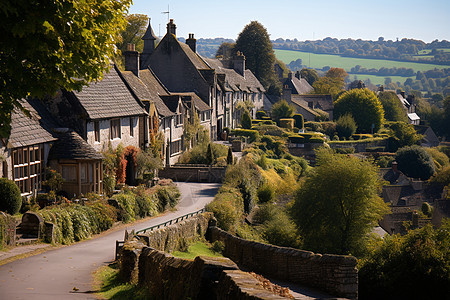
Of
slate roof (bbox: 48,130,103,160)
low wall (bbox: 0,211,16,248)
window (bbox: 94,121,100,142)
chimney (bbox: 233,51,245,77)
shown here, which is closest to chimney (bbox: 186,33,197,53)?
chimney (bbox: 233,51,245,77)

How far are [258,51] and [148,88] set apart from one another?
221 ft

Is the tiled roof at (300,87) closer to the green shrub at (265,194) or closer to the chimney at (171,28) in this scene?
the chimney at (171,28)

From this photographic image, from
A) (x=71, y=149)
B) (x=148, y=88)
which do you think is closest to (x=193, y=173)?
(x=148, y=88)

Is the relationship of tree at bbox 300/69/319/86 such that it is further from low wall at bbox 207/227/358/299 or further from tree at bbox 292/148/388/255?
low wall at bbox 207/227/358/299

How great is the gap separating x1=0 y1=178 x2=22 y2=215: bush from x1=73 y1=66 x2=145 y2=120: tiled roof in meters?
7.60

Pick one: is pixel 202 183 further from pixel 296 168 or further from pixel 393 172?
pixel 393 172

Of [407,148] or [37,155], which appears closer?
[37,155]

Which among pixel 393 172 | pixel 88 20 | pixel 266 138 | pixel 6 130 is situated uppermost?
pixel 88 20

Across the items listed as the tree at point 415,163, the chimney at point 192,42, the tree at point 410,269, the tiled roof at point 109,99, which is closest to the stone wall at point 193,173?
the tiled roof at point 109,99

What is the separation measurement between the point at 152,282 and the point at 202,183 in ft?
99.0

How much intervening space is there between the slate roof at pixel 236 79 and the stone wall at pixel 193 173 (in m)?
34.2

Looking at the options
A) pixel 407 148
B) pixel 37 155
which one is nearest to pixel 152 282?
pixel 37 155

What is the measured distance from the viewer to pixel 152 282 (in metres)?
13.4

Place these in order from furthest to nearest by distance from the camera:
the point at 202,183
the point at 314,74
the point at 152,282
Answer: the point at 314,74
the point at 202,183
the point at 152,282
